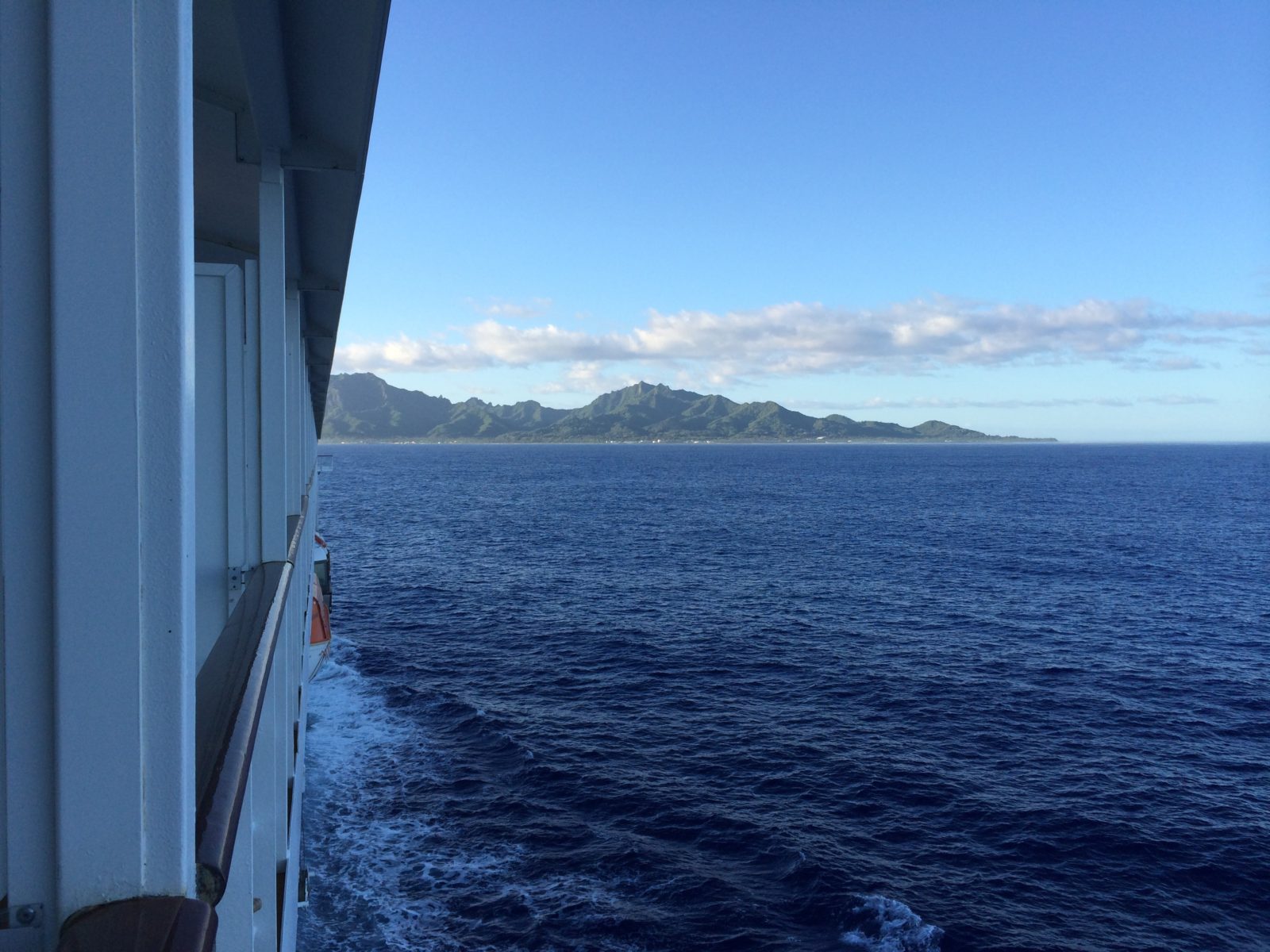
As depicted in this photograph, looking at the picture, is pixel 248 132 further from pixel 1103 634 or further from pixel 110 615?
pixel 1103 634

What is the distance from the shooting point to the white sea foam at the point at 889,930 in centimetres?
1435

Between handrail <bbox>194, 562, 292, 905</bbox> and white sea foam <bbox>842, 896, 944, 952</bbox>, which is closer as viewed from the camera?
handrail <bbox>194, 562, 292, 905</bbox>

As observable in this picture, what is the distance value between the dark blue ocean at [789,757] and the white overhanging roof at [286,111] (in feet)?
40.9

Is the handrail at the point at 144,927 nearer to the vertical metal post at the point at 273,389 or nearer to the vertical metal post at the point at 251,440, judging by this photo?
the vertical metal post at the point at 273,389

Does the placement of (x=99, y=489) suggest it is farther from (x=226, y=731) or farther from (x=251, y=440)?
(x=251, y=440)

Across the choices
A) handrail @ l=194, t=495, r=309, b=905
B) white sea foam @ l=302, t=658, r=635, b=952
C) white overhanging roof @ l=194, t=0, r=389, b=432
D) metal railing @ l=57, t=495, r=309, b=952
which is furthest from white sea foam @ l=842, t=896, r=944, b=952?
metal railing @ l=57, t=495, r=309, b=952

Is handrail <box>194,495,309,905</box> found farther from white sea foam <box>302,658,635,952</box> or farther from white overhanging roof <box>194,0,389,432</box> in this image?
white sea foam <box>302,658,635,952</box>

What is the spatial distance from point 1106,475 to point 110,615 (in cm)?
15947

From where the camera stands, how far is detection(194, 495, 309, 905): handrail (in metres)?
1.64

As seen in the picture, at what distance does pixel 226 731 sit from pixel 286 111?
346cm

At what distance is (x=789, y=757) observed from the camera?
21.6m

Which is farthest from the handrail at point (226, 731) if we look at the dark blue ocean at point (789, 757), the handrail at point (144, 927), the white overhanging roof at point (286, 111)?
the dark blue ocean at point (789, 757)

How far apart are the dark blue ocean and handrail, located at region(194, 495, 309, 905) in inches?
534

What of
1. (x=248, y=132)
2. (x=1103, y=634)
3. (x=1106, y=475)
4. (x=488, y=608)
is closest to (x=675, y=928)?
(x=248, y=132)
